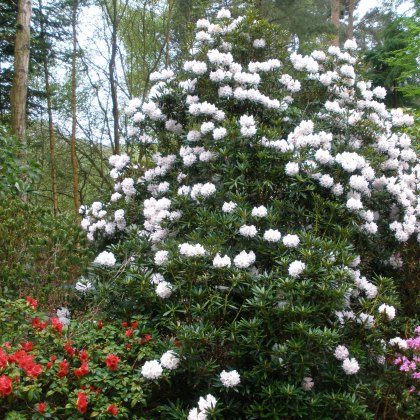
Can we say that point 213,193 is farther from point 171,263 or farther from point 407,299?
point 407,299

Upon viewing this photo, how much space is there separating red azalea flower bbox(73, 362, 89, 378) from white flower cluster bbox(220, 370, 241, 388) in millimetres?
769

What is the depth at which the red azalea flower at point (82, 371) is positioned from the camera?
2709 millimetres

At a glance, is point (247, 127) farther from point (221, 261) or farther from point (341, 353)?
point (341, 353)

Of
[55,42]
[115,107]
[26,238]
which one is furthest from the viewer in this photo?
[115,107]

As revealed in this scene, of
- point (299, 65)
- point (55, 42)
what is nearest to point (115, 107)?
point (55, 42)

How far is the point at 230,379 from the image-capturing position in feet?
9.40

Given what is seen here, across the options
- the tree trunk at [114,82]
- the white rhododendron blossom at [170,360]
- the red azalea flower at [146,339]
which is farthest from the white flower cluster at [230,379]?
the tree trunk at [114,82]

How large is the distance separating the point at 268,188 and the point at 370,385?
5.28 ft

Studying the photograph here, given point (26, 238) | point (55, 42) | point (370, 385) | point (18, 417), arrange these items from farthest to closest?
point (55, 42), point (26, 238), point (370, 385), point (18, 417)

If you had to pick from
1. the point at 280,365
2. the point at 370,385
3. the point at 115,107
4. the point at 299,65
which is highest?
the point at 115,107

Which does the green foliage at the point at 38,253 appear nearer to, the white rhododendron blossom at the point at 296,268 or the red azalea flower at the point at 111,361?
the red azalea flower at the point at 111,361

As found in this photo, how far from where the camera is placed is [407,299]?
15.1 ft

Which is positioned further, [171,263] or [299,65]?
[299,65]

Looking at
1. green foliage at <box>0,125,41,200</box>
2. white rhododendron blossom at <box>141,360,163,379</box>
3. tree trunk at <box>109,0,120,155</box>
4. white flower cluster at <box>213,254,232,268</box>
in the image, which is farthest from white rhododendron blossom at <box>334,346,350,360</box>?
tree trunk at <box>109,0,120,155</box>
